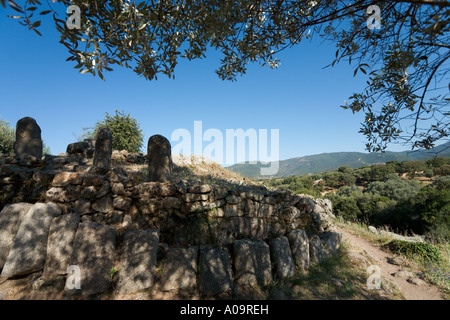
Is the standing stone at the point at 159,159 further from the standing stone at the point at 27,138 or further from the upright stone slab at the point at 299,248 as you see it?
the standing stone at the point at 27,138

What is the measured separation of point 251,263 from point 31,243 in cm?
A: 419

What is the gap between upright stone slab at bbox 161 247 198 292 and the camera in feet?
11.5

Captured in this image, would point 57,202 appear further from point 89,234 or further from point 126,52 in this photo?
point 126,52

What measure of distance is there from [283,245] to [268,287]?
3.55 ft

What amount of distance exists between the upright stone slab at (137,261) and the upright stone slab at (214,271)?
3.15 ft

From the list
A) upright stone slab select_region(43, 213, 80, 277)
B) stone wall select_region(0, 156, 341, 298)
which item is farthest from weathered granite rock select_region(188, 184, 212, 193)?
upright stone slab select_region(43, 213, 80, 277)

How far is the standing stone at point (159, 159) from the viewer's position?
5062 mm

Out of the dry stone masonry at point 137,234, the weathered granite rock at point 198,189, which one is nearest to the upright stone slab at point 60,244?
the dry stone masonry at point 137,234

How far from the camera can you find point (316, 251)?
Answer: 544 centimetres

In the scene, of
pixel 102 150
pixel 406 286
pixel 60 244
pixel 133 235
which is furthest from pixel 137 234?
pixel 406 286

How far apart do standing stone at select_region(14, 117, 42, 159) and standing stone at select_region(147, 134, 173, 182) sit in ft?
13.8

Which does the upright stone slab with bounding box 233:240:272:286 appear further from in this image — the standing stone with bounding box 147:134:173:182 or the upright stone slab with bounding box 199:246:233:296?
the standing stone with bounding box 147:134:173:182

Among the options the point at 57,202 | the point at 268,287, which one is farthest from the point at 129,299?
the point at 268,287

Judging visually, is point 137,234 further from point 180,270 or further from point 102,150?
point 102,150
